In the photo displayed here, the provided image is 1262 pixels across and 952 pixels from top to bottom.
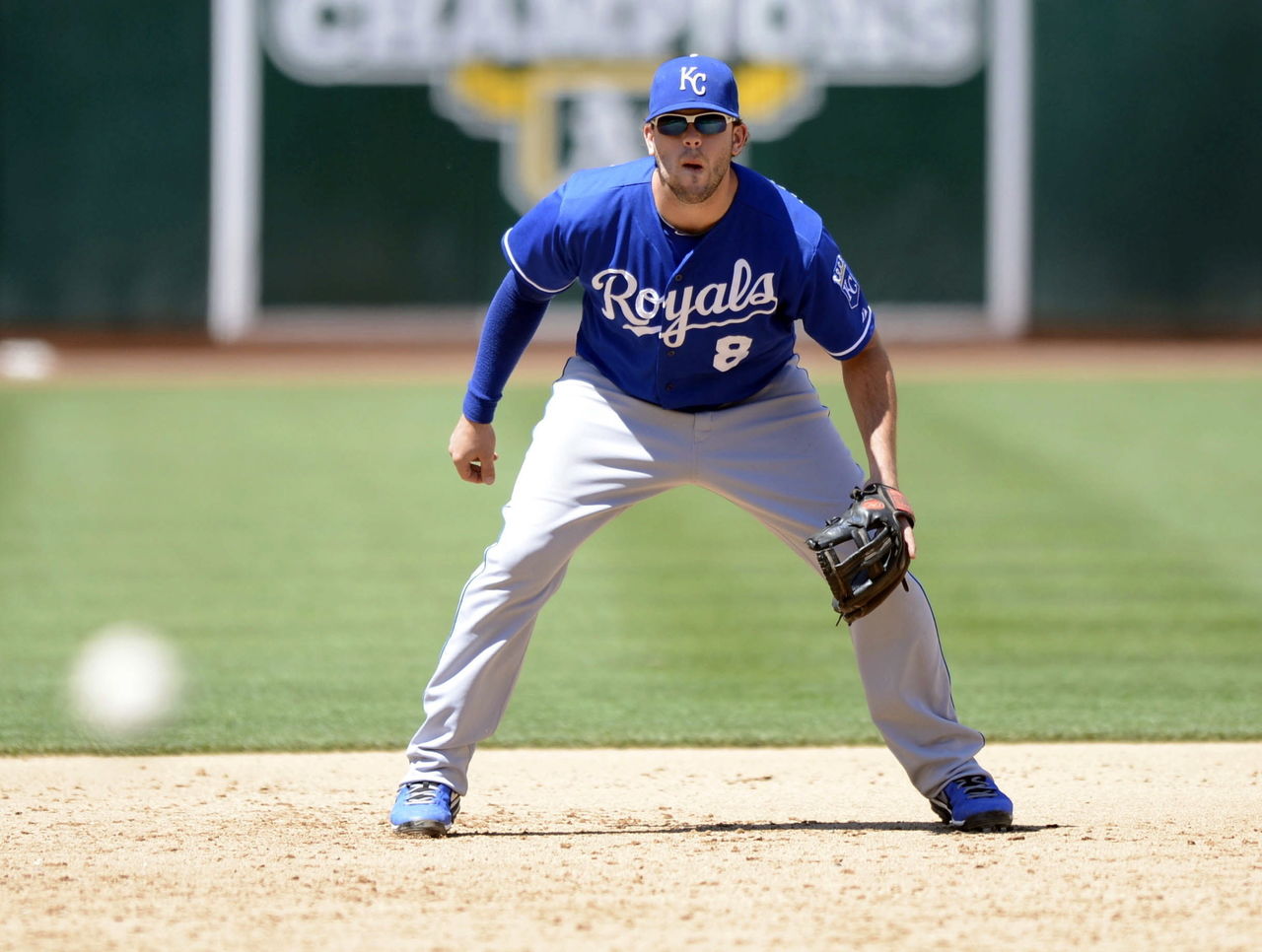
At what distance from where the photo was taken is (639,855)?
371cm

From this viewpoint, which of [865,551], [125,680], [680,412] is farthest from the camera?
[125,680]

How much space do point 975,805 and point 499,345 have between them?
1470mm

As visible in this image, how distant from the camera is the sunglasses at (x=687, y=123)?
12.1ft

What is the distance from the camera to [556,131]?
15062mm

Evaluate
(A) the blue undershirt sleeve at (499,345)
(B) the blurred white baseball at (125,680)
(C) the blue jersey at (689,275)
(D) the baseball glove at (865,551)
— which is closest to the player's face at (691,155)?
(C) the blue jersey at (689,275)

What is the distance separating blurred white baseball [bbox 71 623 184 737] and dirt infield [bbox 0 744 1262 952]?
48 cm

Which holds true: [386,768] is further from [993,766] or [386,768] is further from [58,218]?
[58,218]

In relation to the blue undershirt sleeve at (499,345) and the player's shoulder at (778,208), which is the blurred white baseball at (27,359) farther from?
the player's shoulder at (778,208)

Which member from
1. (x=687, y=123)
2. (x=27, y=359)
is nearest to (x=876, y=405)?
(x=687, y=123)

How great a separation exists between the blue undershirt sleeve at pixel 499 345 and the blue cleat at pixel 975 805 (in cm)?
133

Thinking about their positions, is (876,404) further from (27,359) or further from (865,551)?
(27,359)

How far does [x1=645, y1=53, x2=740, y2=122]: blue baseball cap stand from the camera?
368 centimetres

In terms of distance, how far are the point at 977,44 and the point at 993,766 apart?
11.9 meters

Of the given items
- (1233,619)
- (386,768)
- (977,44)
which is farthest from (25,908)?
(977,44)
